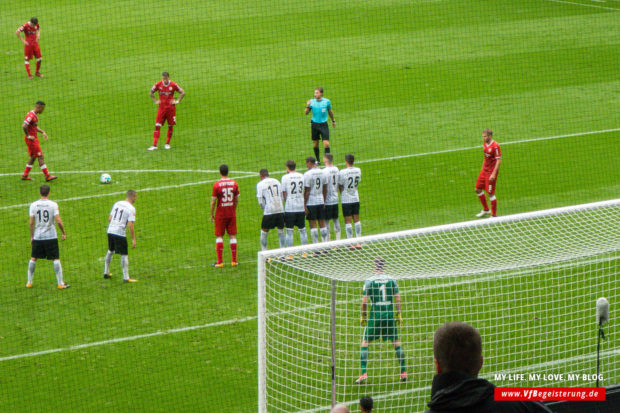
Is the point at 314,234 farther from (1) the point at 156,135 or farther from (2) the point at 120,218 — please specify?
(1) the point at 156,135

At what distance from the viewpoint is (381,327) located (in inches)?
392

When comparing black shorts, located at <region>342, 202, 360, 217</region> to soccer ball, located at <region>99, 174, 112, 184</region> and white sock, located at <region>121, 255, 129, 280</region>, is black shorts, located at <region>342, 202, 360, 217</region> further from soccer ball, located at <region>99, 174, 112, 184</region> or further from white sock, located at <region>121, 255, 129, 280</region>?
soccer ball, located at <region>99, 174, 112, 184</region>

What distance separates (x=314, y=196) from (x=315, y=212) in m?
0.27

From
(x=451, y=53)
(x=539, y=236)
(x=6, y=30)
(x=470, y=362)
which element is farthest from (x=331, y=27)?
(x=470, y=362)

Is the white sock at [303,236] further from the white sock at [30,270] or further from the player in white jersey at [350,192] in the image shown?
the white sock at [30,270]

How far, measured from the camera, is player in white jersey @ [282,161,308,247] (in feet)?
47.2

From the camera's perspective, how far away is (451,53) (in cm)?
2677

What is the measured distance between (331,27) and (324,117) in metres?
11.3

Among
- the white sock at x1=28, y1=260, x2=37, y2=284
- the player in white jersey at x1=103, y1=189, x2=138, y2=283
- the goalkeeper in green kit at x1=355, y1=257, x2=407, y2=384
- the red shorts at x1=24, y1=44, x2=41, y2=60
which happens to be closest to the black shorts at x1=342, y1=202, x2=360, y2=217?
the player in white jersey at x1=103, y1=189, x2=138, y2=283

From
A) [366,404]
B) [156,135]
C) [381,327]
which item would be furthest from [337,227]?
[366,404]

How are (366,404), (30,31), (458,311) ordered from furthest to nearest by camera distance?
(30,31)
(458,311)
(366,404)

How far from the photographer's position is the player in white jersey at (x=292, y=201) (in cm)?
1439

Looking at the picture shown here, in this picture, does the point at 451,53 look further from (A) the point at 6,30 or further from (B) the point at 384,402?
(B) the point at 384,402

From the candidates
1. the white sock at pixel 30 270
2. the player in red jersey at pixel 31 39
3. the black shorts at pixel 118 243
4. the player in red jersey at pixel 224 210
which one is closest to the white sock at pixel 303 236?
the player in red jersey at pixel 224 210
